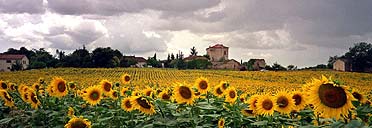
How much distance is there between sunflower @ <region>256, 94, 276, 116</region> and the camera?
6.82ft

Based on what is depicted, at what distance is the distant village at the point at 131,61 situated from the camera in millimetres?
5562

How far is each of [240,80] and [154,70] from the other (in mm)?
1176

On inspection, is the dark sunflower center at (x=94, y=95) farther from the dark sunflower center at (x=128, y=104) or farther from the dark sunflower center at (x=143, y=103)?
the dark sunflower center at (x=143, y=103)

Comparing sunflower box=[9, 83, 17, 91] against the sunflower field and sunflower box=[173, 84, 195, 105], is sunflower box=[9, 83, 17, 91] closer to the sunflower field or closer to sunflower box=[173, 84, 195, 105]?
the sunflower field

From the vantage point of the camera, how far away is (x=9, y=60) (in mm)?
6164

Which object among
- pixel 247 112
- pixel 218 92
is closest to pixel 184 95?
pixel 247 112

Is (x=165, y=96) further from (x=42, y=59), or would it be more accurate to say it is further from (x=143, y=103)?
(x=42, y=59)

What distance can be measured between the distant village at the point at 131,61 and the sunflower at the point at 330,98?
12.9 ft

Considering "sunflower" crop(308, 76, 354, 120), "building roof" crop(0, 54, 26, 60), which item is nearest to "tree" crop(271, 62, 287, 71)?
"building roof" crop(0, 54, 26, 60)

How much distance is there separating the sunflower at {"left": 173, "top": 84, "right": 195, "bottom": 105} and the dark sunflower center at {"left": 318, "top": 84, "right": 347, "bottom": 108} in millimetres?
938

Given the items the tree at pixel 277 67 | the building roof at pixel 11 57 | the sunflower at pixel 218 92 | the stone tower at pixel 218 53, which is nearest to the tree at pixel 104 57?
the building roof at pixel 11 57

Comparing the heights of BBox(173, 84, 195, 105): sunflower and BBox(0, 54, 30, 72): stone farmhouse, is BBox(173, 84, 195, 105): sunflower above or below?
below

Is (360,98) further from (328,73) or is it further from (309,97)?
(328,73)

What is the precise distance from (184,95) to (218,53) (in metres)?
3.34
